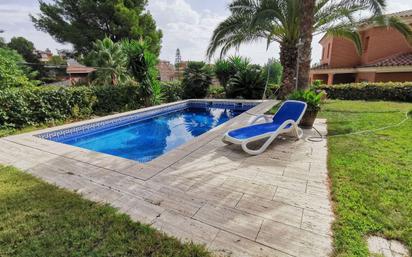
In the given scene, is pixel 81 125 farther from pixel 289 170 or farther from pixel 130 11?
pixel 130 11

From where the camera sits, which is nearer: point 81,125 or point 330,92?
point 81,125

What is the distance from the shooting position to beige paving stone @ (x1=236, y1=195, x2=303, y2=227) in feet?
8.81

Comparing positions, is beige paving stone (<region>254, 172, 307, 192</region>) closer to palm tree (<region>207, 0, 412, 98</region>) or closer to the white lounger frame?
the white lounger frame

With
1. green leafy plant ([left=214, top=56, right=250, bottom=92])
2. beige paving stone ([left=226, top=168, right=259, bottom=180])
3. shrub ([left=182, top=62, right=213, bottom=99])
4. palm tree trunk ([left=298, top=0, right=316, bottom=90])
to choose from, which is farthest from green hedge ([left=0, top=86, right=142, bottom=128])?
palm tree trunk ([left=298, top=0, right=316, bottom=90])

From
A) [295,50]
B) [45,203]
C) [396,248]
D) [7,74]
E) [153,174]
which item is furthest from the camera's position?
[295,50]

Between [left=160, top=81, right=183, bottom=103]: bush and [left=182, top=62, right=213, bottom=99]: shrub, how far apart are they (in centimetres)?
37

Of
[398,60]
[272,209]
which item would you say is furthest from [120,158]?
[398,60]

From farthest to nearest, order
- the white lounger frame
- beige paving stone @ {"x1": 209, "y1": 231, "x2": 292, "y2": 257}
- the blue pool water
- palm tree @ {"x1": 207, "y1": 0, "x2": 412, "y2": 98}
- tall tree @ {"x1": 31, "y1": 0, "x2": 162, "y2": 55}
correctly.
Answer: tall tree @ {"x1": 31, "y1": 0, "x2": 162, "y2": 55} < palm tree @ {"x1": 207, "y1": 0, "x2": 412, "y2": 98} < the blue pool water < the white lounger frame < beige paving stone @ {"x1": 209, "y1": 231, "x2": 292, "y2": 257}

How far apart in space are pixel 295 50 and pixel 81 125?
1019cm

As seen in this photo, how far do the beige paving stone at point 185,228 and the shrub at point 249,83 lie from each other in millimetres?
12994

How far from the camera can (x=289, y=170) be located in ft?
13.1

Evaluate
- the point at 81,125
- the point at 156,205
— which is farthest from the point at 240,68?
the point at 156,205

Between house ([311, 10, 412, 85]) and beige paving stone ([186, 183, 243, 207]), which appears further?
house ([311, 10, 412, 85])

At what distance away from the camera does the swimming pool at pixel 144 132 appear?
22.2 ft
